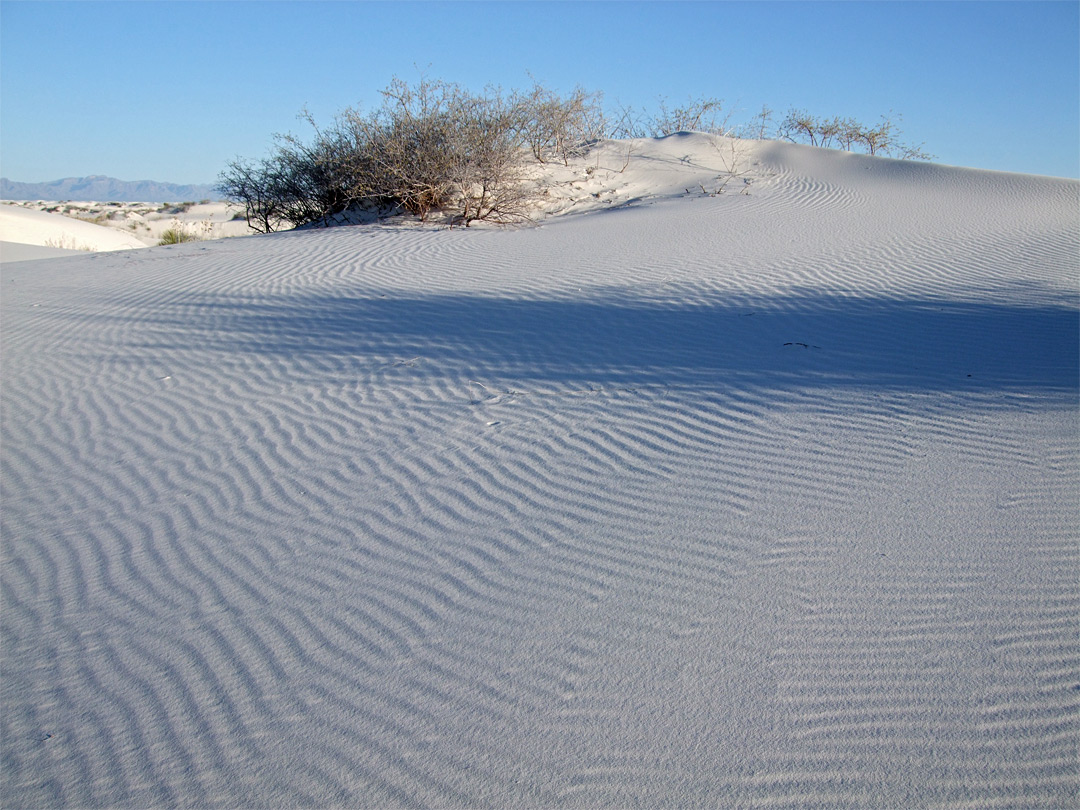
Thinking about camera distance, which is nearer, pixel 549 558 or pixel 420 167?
pixel 549 558

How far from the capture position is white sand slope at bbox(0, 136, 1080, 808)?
2186mm

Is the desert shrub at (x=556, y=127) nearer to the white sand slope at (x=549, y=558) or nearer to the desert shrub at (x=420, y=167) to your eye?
the desert shrub at (x=420, y=167)

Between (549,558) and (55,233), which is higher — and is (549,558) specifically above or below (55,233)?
below

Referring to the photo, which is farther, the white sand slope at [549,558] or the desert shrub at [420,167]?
the desert shrub at [420,167]

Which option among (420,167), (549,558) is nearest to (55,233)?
(420,167)

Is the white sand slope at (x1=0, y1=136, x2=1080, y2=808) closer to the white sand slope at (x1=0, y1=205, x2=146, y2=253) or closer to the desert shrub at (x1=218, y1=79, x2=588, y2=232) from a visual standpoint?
the desert shrub at (x1=218, y1=79, x2=588, y2=232)

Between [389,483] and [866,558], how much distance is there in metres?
2.37

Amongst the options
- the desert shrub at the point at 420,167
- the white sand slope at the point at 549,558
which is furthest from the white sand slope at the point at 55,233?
the white sand slope at the point at 549,558

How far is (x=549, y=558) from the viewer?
321 cm

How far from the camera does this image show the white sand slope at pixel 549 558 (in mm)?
2186

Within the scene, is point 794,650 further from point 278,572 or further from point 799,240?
point 799,240

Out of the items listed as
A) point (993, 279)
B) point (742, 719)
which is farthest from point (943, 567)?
point (993, 279)

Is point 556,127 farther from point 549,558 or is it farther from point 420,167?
point 549,558

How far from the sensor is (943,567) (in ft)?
9.88
